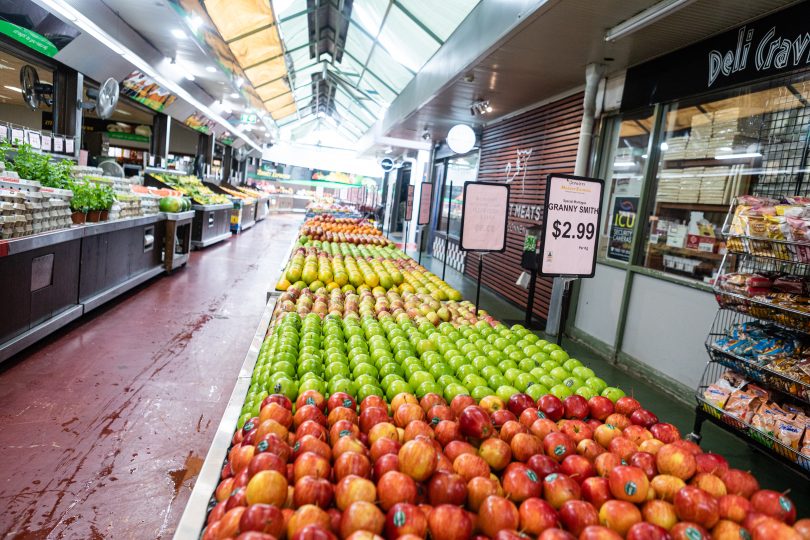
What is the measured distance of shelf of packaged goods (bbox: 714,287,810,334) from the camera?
259cm

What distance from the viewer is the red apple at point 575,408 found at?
6.40ft

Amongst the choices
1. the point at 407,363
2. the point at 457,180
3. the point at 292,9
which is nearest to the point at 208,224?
the point at 292,9

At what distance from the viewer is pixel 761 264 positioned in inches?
132

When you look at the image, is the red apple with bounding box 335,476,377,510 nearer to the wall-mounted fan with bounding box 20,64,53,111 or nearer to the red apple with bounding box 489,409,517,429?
the red apple with bounding box 489,409,517,429

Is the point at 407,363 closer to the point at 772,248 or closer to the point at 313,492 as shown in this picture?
the point at 313,492

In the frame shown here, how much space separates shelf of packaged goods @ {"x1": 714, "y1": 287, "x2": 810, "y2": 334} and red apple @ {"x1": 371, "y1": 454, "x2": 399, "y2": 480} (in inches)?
94.7

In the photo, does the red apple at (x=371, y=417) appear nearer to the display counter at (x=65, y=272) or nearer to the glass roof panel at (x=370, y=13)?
the display counter at (x=65, y=272)

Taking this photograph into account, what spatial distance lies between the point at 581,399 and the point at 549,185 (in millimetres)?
1584

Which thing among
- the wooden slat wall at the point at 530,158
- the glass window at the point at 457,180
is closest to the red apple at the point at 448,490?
the wooden slat wall at the point at 530,158

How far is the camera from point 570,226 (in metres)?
3.29

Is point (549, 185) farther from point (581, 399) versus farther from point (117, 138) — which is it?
point (117, 138)

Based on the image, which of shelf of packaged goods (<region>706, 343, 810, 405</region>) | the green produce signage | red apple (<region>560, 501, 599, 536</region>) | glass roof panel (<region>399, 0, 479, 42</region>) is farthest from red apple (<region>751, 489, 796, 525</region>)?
the green produce signage

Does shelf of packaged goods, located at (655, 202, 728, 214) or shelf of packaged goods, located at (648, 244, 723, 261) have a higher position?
shelf of packaged goods, located at (655, 202, 728, 214)

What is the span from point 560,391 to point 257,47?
1090cm
